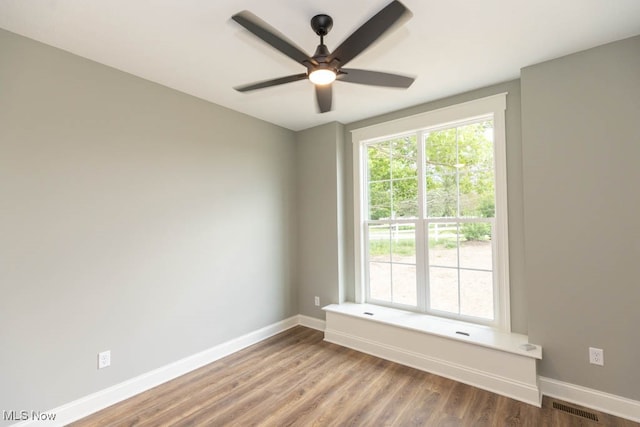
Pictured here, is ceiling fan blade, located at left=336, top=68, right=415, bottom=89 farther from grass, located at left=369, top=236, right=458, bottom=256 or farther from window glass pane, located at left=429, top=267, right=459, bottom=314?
window glass pane, located at left=429, top=267, right=459, bottom=314

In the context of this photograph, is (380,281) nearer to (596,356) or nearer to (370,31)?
(596,356)

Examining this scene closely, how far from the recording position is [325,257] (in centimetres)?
385

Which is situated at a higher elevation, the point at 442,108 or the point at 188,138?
the point at 442,108

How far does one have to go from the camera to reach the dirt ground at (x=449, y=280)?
294 cm

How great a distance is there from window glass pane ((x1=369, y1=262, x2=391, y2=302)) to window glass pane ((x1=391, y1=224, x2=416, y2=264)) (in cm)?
17

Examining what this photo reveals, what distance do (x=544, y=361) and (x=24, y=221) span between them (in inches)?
156

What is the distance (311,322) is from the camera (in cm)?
396

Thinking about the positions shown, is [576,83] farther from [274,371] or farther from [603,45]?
[274,371]

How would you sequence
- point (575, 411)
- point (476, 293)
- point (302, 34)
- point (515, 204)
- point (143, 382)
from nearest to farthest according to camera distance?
point (302, 34)
point (575, 411)
point (143, 382)
point (515, 204)
point (476, 293)

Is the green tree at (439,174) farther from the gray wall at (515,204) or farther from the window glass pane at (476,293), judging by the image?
the window glass pane at (476,293)

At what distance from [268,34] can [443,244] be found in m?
2.62

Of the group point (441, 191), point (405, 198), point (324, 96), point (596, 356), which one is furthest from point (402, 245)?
point (324, 96)

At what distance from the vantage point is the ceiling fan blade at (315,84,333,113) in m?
1.98

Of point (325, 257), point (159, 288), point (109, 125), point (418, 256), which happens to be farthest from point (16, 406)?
point (418, 256)
